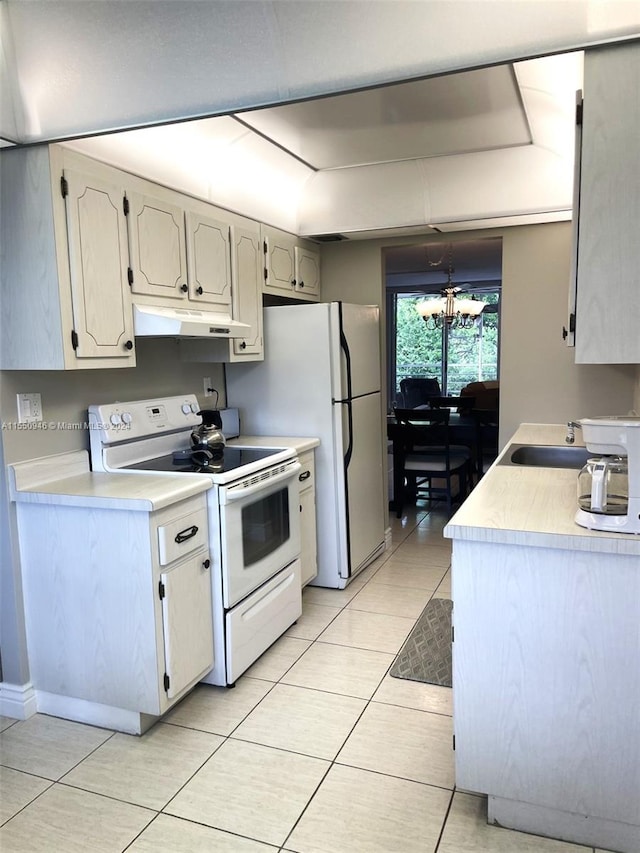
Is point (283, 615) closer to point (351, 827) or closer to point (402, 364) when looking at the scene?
point (351, 827)

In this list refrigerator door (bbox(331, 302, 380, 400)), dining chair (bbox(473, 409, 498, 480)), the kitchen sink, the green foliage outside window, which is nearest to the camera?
the kitchen sink

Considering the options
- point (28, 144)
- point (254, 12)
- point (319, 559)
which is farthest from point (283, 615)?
point (254, 12)

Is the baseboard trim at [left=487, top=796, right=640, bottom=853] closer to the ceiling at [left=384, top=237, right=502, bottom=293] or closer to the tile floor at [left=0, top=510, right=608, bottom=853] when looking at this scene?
the tile floor at [left=0, top=510, right=608, bottom=853]

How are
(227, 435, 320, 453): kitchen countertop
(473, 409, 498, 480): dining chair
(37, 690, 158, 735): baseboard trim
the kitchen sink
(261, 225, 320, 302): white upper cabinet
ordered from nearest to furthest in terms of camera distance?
(37, 690, 158, 735): baseboard trim
the kitchen sink
(227, 435, 320, 453): kitchen countertop
(261, 225, 320, 302): white upper cabinet
(473, 409, 498, 480): dining chair

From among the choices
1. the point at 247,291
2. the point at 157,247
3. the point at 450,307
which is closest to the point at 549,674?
the point at 157,247

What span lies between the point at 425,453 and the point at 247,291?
2.37 meters

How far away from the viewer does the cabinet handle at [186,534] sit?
228 centimetres

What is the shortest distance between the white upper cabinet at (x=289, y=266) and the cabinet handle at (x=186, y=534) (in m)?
1.67

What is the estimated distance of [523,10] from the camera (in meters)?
1.47

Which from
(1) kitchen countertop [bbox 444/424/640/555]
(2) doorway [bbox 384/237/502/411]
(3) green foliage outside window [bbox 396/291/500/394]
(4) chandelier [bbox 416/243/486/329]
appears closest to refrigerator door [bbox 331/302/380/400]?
(1) kitchen countertop [bbox 444/424/640/555]

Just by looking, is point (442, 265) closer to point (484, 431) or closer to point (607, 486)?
point (484, 431)

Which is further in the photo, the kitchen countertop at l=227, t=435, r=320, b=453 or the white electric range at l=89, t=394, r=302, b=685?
the kitchen countertop at l=227, t=435, r=320, b=453

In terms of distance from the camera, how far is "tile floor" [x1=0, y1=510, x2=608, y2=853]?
1761 millimetres

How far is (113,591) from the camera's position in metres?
2.23
